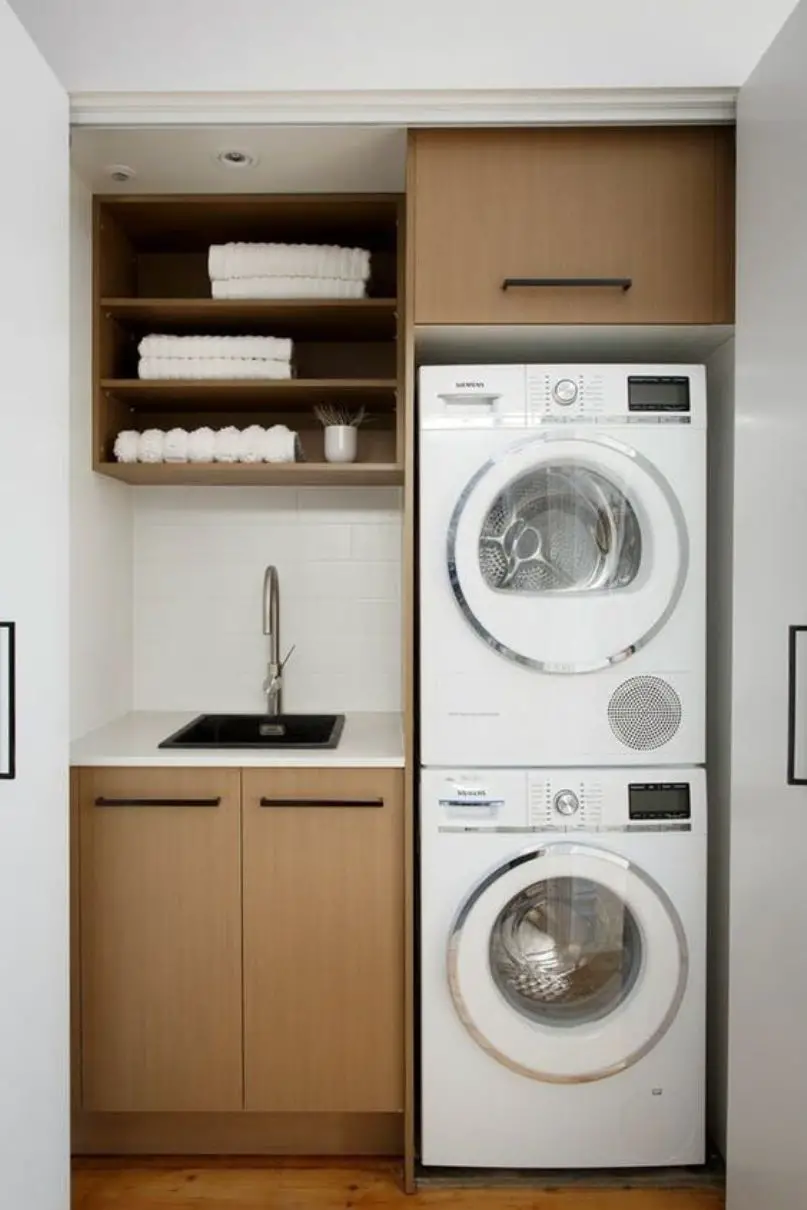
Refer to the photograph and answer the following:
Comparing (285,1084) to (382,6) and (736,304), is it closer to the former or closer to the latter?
(736,304)

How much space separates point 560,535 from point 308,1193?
5.33 feet

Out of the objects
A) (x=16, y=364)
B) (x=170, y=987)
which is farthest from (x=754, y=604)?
(x=170, y=987)

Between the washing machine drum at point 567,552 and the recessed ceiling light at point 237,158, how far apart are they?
92 cm

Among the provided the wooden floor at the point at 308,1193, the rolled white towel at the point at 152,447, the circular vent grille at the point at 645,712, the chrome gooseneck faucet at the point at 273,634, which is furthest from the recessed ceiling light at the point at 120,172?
the wooden floor at the point at 308,1193

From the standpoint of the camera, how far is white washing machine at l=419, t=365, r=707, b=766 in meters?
2.01

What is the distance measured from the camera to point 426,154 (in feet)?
6.52

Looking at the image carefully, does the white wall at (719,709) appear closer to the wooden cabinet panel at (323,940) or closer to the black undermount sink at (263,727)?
the wooden cabinet panel at (323,940)

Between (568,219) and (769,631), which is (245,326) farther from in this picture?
(769,631)

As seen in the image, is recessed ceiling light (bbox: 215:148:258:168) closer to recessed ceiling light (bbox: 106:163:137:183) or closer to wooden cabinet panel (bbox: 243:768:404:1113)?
recessed ceiling light (bbox: 106:163:137:183)

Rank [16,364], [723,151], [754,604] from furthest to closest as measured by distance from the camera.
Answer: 1. [723,151]
2. [754,604]
3. [16,364]

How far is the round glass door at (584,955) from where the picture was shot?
6.63 ft

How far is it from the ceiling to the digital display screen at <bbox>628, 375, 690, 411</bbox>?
77 centimetres

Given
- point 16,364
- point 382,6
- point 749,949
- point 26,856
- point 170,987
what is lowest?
point 170,987

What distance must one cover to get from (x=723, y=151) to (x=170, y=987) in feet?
7.48
